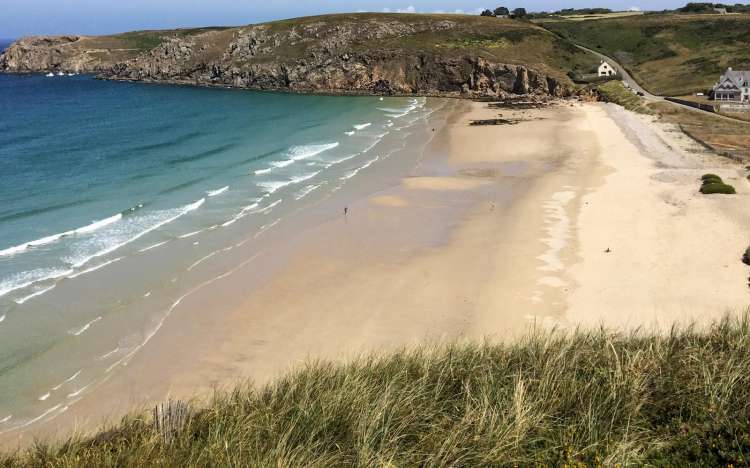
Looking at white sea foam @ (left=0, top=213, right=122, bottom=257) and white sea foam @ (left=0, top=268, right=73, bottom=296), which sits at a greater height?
white sea foam @ (left=0, top=213, right=122, bottom=257)

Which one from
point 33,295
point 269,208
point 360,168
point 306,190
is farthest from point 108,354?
point 360,168

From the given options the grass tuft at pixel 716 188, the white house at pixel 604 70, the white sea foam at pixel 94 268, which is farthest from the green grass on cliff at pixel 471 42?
the white sea foam at pixel 94 268

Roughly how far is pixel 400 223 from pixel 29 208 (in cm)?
1981

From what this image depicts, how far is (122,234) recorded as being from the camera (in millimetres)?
27891

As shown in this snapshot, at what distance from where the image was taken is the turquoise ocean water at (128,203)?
18.0 m

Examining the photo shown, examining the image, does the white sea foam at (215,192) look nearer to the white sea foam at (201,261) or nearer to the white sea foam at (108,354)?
the white sea foam at (201,261)

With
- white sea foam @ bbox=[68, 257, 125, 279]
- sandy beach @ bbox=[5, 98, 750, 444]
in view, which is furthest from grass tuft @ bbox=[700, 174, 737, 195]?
white sea foam @ bbox=[68, 257, 125, 279]

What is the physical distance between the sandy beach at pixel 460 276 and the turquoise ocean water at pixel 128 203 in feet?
5.14

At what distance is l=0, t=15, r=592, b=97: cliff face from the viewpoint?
82.1 metres

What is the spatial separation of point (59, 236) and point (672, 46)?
296 feet

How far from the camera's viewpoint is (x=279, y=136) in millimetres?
53219

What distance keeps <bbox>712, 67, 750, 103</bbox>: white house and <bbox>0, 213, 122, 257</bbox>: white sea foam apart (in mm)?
57232

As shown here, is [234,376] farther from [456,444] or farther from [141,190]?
[141,190]

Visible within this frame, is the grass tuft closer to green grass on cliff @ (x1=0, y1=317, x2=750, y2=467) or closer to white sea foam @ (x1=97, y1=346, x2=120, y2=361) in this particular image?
green grass on cliff @ (x1=0, y1=317, x2=750, y2=467)
